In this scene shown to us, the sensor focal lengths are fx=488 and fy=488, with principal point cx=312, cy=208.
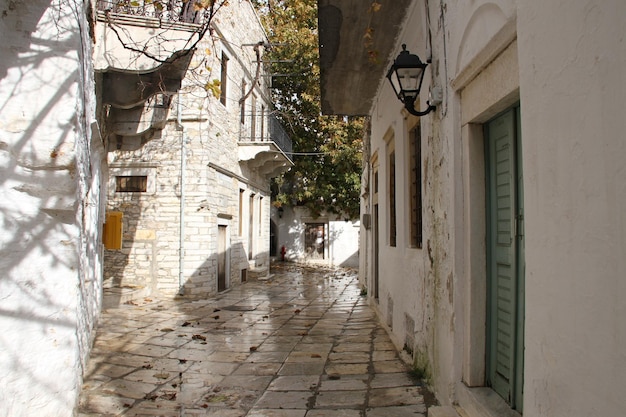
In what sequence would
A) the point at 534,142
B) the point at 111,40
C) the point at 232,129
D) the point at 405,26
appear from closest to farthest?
1. the point at 534,142
2. the point at 405,26
3. the point at 111,40
4. the point at 232,129

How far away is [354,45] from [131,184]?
722 cm

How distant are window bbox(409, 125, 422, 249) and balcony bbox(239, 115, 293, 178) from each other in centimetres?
911

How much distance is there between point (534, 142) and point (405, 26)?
4010 mm

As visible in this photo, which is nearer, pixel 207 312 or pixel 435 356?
pixel 435 356

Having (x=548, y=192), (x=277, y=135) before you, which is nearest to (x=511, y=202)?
(x=548, y=192)

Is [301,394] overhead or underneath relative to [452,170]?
underneath

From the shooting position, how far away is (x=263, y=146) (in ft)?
47.3

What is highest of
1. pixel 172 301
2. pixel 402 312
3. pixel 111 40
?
pixel 111 40

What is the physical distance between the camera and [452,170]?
3.59 m

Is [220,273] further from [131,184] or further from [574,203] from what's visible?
[574,203]

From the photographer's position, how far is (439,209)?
3.99 metres

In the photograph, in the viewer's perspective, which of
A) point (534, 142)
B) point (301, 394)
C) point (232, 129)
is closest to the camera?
point (534, 142)

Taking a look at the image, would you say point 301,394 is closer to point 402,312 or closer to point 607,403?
point 402,312

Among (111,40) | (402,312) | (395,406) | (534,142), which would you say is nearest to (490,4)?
(534,142)
